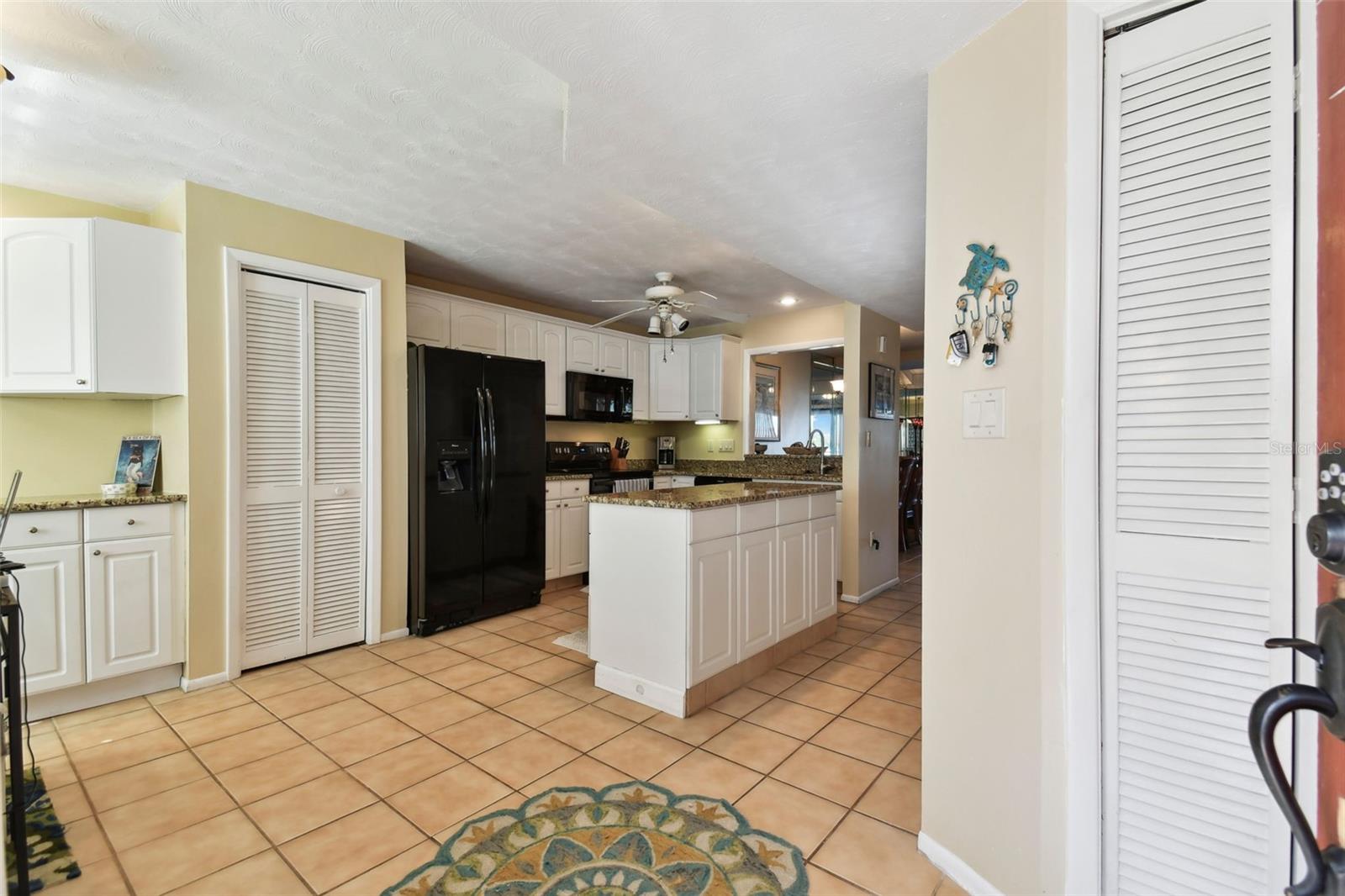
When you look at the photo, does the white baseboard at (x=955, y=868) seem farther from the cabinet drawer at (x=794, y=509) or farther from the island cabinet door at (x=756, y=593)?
the cabinet drawer at (x=794, y=509)

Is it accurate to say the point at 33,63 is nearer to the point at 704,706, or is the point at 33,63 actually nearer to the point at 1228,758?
the point at 704,706

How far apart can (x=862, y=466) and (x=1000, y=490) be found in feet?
10.2

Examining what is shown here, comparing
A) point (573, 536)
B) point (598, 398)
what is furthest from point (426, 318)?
point (573, 536)

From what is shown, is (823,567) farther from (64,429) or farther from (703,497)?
(64,429)

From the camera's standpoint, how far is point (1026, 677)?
4.61 feet

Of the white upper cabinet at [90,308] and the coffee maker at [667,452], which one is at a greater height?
the white upper cabinet at [90,308]

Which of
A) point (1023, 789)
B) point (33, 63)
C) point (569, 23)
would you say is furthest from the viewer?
point (33, 63)

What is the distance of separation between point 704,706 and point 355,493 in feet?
7.66

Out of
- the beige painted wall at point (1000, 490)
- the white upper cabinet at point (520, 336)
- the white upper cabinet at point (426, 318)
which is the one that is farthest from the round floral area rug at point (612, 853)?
the white upper cabinet at point (520, 336)

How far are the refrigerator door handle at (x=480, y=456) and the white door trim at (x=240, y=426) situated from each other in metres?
0.60

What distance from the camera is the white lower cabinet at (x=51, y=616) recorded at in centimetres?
247

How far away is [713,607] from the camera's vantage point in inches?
104

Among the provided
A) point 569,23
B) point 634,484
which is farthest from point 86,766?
point 634,484

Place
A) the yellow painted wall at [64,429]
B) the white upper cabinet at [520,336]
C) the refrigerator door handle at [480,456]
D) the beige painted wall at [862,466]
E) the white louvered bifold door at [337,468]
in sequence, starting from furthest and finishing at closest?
the white upper cabinet at [520,336] < the beige painted wall at [862,466] < the refrigerator door handle at [480,456] < the white louvered bifold door at [337,468] < the yellow painted wall at [64,429]
